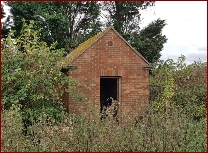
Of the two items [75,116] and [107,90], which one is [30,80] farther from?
[107,90]

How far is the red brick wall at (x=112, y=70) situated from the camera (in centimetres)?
1341

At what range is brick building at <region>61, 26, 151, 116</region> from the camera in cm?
1338

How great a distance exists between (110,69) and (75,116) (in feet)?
15.9

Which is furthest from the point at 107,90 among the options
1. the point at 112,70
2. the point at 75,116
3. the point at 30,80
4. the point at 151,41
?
the point at 151,41

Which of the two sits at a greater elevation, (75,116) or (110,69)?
(110,69)

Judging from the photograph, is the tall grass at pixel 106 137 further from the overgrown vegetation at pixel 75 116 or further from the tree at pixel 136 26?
the tree at pixel 136 26

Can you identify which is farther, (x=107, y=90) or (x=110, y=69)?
(x=107, y=90)

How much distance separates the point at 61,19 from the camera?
76.3ft

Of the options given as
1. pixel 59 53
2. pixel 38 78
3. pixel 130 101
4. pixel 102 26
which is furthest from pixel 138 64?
pixel 102 26

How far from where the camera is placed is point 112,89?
16594mm

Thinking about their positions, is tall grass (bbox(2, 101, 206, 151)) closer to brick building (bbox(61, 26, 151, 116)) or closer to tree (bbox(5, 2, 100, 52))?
brick building (bbox(61, 26, 151, 116))

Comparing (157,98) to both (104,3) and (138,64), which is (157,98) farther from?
(104,3)

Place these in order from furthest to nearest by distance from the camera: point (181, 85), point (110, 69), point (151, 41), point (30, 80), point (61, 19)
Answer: point (151, 41)
point (61, 19)
point (181, 85)
point (110, 69)
point (30, 80)

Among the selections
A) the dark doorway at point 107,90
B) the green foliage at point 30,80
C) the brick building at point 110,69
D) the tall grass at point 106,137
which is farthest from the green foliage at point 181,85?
the tall grass at point 106,137
